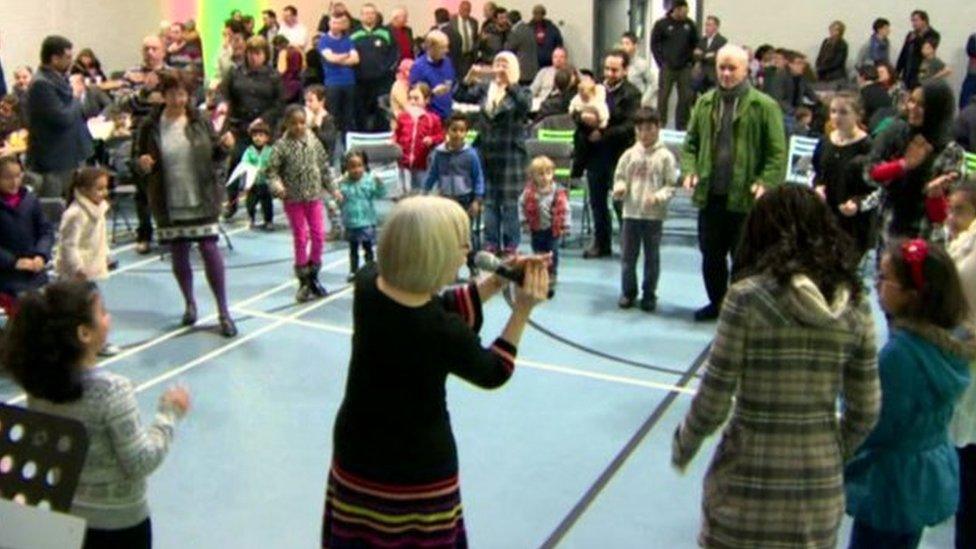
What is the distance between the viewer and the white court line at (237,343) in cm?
647

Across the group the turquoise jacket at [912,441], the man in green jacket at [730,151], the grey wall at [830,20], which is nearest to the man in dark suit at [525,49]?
the grey wall at [830,20]

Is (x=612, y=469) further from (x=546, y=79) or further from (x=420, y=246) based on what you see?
(x=546, y=79)

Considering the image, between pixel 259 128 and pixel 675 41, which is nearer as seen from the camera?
pixel 259 128

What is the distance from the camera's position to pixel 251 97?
435 inches

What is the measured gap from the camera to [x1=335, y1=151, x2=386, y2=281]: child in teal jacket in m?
8.20

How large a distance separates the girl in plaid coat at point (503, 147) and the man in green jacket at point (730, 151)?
1.66 meters

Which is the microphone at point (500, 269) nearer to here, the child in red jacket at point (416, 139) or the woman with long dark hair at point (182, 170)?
the woman with long dark hair at point (182, 170)

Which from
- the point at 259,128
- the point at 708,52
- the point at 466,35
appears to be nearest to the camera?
the point at 259,128

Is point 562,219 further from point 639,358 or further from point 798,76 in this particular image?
point 798,76

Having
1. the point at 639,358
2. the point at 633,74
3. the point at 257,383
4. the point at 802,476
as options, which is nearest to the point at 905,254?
the point at 802,476

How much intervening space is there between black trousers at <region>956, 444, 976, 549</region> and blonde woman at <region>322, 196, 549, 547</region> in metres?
1.70

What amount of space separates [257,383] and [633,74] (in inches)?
307

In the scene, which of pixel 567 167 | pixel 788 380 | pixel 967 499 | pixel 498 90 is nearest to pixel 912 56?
pixel 567 167

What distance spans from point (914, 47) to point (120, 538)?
13526 millimetres
